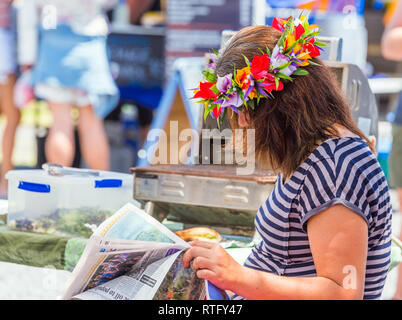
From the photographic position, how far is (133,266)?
1225 millimetres

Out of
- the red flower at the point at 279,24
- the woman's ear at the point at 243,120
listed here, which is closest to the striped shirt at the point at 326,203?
the woman's ear at the point at 243,120

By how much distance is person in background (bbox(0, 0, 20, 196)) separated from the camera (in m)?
4.02

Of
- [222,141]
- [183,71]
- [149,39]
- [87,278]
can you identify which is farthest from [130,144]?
[87,278]

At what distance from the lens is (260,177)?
168 centimetres

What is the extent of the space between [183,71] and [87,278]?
72.0 inches

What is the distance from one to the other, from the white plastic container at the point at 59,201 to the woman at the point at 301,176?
67 centimetres

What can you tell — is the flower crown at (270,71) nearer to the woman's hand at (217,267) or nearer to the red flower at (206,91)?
the red flower at (206,91)

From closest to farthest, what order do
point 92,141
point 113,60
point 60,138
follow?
point 60,138 → point 92,141 → point 113,60

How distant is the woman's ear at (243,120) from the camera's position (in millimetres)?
1187

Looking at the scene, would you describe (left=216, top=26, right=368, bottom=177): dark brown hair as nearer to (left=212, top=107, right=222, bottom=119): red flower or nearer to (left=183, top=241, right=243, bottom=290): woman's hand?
(left=212, top=107, right=222, bottom=119): red flower

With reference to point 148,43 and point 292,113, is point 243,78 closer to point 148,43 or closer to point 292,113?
point 292,113

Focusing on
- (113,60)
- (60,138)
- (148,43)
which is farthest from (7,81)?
(60,138)

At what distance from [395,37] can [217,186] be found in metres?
1.25

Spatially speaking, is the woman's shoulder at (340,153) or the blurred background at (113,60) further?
the blurred background at (113,60)
